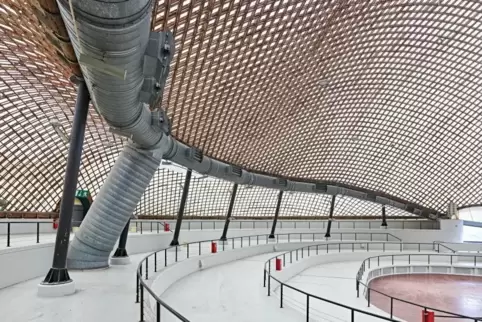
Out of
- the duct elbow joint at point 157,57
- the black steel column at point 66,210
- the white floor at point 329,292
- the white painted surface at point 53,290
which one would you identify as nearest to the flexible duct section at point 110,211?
the black steel column at point 66,210

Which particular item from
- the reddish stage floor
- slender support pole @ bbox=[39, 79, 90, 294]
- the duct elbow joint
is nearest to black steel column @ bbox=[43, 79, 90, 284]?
slender support pole @ bbox=[39, 79, 90, 294]

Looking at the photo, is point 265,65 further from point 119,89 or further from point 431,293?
point 119,89

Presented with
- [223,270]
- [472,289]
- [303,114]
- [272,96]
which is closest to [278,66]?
[272,96]

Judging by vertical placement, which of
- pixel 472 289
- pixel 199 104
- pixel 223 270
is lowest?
pixel 472 289

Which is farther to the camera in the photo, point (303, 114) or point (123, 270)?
point (303, 114)

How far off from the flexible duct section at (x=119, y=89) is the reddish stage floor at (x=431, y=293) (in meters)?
17.1

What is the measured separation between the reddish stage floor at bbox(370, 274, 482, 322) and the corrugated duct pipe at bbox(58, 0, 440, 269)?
1653 cm

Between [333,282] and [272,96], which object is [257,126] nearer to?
[272,96]

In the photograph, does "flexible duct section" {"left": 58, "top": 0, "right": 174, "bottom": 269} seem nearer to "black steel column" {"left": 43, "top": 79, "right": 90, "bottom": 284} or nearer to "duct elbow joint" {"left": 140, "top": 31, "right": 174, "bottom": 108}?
"duct elbow joint" {"left": 140, "top": 31, "right": 174, "bottom": 108}

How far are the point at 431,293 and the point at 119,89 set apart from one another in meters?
31.5

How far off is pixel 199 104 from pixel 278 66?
22.8ft

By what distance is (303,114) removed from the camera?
46.5 metres

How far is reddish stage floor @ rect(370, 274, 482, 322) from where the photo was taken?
26.8 m

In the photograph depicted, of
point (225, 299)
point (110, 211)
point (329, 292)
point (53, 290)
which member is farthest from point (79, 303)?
point (329, 292)
